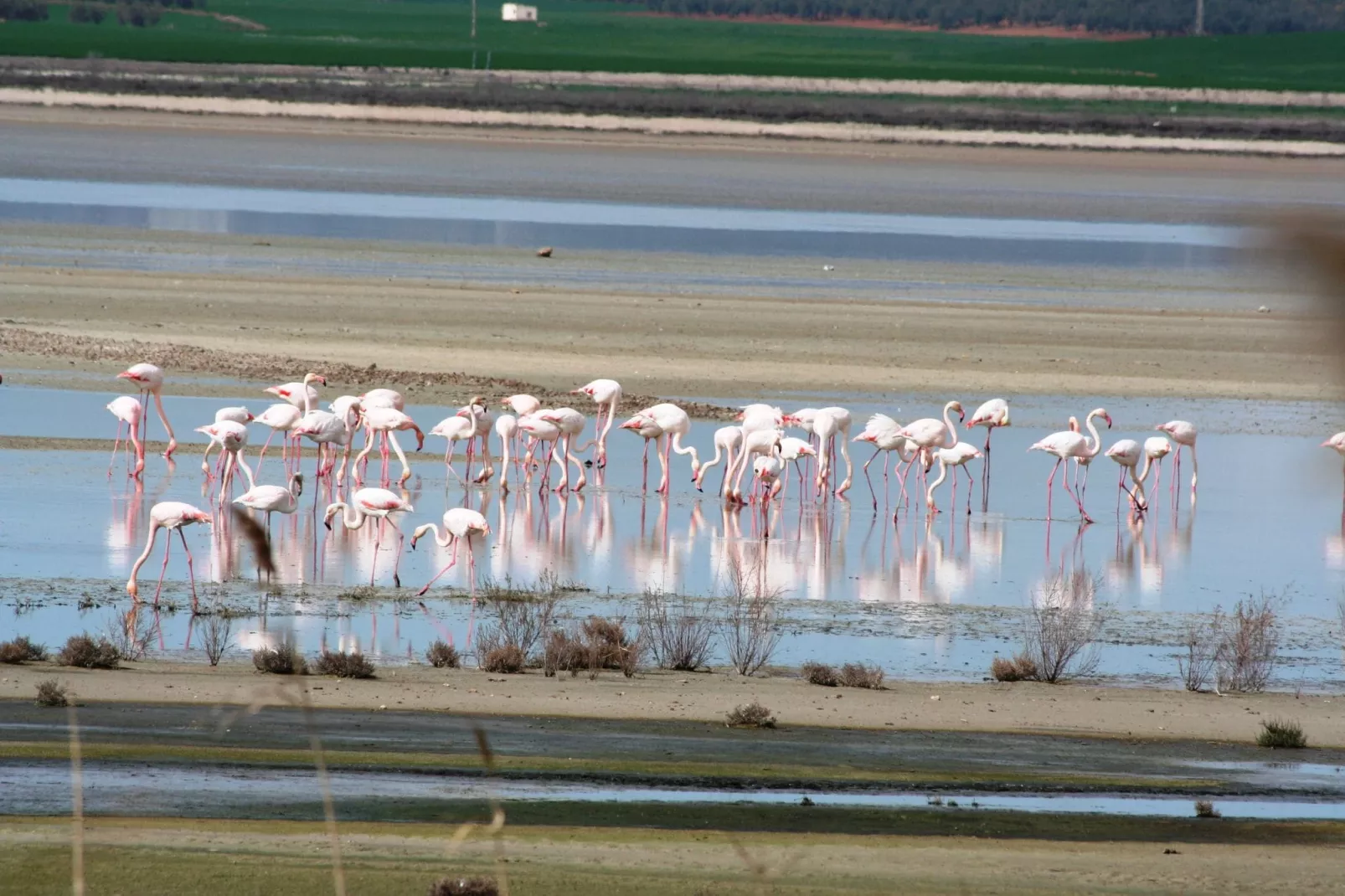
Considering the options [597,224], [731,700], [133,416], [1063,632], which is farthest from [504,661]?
[597,224]

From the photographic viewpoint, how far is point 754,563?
49.3 ft

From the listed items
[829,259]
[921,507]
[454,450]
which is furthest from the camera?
[829,259]

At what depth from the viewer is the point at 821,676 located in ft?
35.5

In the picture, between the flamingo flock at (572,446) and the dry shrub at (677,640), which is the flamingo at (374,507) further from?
the dry shrub at (677,640)

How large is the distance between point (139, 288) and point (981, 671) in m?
21.2

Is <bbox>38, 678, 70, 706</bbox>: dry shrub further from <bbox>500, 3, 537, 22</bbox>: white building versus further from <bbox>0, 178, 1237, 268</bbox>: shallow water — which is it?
<bbox>500, 3, 537, 22</bbox>: white building

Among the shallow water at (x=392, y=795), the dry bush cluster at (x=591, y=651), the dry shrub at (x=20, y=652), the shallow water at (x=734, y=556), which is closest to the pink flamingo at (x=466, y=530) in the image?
the shallow water at (x=734, y=556)

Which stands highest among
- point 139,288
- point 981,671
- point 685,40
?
point 685,40

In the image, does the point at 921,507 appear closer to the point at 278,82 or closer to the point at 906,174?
the point at 906,174

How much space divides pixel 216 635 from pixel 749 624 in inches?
128

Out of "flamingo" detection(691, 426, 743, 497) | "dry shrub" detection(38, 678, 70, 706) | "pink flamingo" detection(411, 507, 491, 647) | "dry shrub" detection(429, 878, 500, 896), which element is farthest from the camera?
"flamingo" detection(691, 426, 743, 497)

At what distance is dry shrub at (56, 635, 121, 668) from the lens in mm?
10156

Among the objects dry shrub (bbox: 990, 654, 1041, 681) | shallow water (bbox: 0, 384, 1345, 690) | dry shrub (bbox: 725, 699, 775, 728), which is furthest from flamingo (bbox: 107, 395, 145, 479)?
dry shrub (bbox: 725, 699, 775, 728)

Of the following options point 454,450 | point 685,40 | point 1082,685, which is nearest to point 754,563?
point 1082,685
